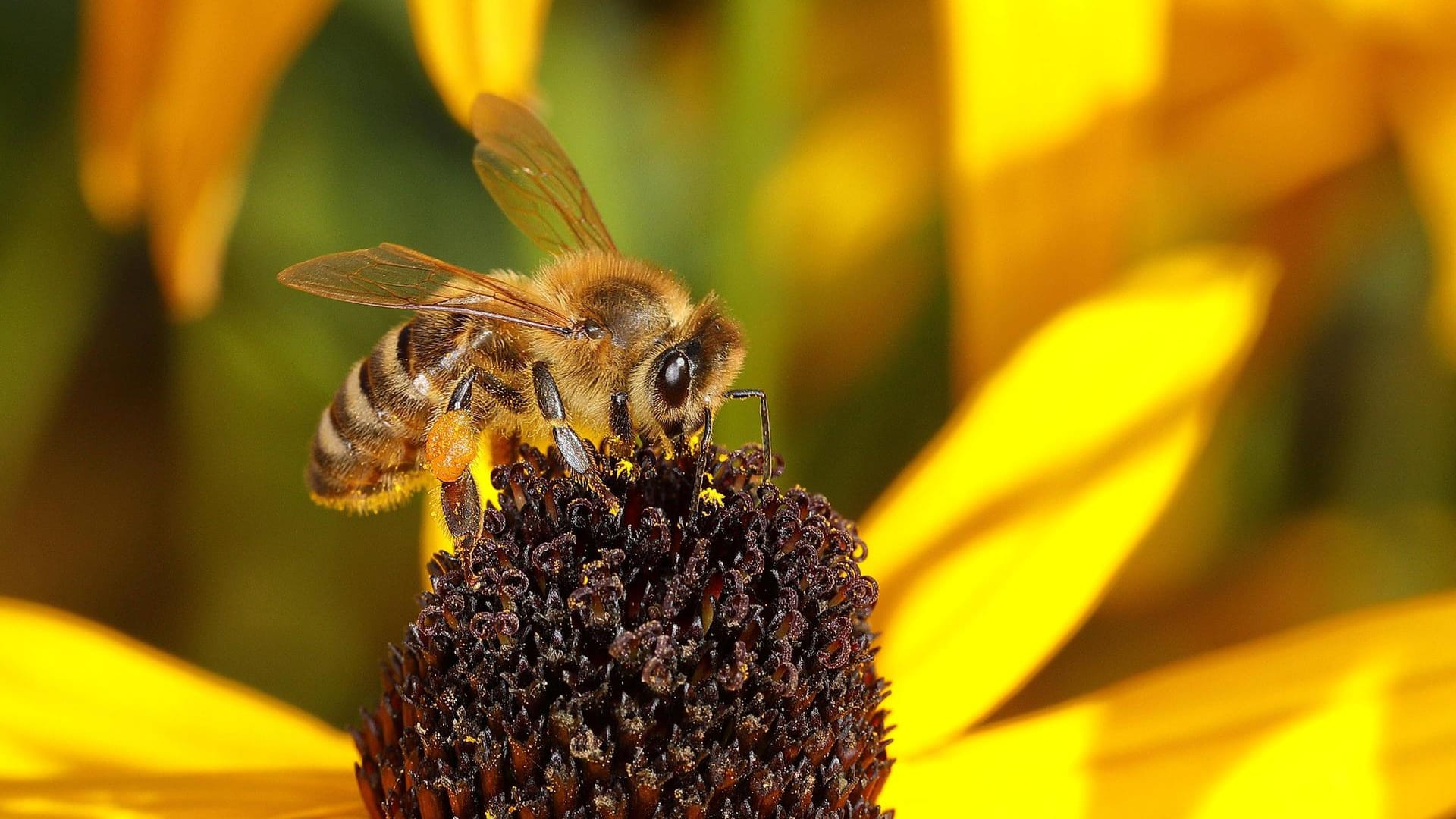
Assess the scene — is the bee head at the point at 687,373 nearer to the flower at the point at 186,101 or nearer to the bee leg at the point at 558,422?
the bee leg at the point at 558,422

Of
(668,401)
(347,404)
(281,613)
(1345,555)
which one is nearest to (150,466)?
(281,613)

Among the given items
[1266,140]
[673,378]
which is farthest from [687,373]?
[1266,140]

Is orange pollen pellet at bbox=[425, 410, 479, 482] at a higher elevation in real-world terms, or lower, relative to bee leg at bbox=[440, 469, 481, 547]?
higher

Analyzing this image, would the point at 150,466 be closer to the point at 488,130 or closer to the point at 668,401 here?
the point at 488,130

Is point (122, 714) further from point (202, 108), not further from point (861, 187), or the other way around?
point (861, 187)

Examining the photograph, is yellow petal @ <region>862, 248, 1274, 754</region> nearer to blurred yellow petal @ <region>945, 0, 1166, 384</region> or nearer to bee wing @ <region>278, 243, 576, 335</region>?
blurred yellow petal @ <region>945, 0, 1166, 384</region>

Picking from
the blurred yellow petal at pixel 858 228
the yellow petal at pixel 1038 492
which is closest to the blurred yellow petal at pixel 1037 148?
the yellow petal at pixel 1038 492

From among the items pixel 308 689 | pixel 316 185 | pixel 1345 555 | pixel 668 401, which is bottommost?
pixel 308 689

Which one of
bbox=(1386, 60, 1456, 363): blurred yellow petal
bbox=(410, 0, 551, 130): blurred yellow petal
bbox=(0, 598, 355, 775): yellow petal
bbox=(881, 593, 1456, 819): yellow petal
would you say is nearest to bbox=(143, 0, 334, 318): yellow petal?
bbox=(410, 0, 551, 130): blurred yellow petal

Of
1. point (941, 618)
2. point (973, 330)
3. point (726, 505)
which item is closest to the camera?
point (726, 505)
